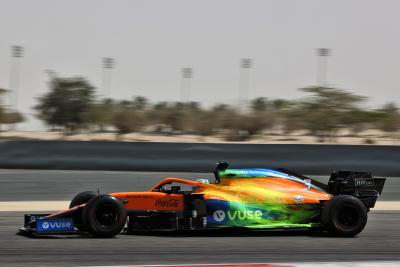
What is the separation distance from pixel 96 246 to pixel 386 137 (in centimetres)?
1682

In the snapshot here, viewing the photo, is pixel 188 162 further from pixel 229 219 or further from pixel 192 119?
pixel 192 119

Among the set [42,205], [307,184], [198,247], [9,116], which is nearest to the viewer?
[198,247]

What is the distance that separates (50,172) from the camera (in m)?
14.2

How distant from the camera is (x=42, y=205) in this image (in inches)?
505

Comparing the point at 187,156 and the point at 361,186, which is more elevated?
the point at 187,156

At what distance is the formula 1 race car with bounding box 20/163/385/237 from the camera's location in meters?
8.96

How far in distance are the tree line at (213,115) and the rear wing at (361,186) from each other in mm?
13159

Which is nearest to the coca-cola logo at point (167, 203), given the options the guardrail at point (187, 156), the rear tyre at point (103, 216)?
the rear tyre at point (103, 216)

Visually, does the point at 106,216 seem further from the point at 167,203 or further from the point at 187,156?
the point at 187,156

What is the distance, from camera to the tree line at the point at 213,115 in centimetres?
2330

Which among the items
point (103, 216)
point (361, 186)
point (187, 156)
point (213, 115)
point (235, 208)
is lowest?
point (103, 216)

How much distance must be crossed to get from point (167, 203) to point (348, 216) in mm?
2356

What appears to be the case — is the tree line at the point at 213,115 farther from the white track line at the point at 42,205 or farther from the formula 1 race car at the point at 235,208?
the formula 1 race car at the point at 235,208

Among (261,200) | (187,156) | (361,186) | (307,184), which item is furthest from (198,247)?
(187,156)
